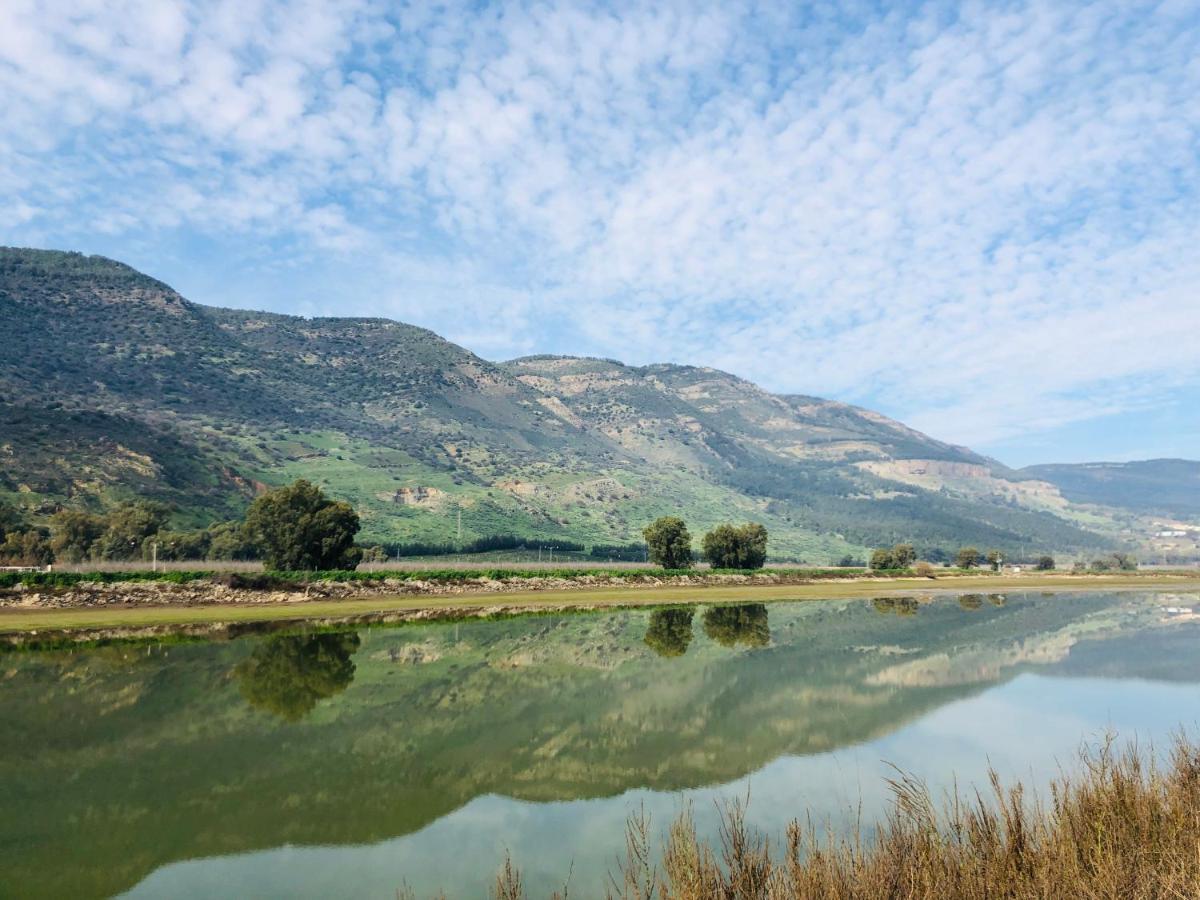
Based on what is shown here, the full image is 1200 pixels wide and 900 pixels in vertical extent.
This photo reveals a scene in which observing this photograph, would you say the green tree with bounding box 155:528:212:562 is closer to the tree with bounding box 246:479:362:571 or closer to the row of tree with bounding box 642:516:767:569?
the tree with bounding box 246:479:362:571

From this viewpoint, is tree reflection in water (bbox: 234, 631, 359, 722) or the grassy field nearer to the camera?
tree reflection in water (bbox: 234, 631, 359, 722)

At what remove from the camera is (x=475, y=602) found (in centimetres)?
5762

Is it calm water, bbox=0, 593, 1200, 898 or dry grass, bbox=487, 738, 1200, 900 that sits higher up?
dry grass, bbox=487, 738, 1200, 900

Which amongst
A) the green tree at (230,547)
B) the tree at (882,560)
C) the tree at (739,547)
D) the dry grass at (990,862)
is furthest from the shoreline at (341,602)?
the green tree at (230,547)

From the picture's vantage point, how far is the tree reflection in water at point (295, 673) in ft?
67.1

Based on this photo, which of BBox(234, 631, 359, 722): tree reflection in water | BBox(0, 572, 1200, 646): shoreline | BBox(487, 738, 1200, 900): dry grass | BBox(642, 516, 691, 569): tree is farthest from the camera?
BBox(642, 516, 691, 569): tree

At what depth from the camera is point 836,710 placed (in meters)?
19.4

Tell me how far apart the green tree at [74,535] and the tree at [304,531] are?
87.8ft

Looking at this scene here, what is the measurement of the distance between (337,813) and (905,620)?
4366 cm

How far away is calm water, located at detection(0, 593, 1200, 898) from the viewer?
10.3 m

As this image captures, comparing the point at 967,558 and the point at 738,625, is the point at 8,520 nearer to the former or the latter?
the point at 738,625

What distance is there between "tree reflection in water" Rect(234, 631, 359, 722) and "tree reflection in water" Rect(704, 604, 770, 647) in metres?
17.2

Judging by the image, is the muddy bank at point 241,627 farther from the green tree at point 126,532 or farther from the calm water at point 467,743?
the green tree at point 126,532

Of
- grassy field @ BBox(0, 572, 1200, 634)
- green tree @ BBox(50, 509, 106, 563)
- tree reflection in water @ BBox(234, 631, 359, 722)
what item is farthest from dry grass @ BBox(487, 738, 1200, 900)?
green tree @ BBox(50, 509, 106, 563)
